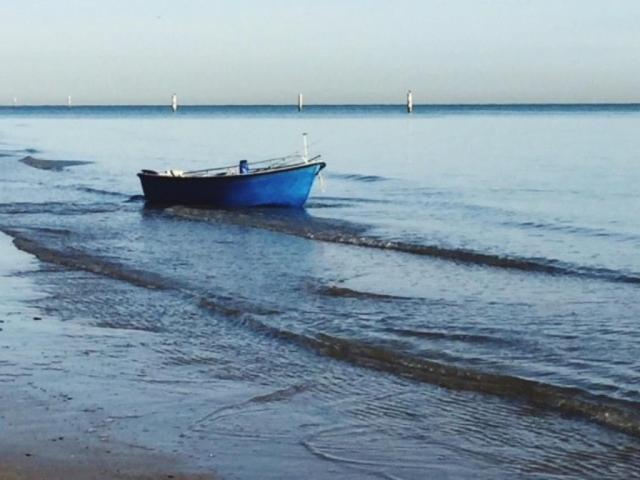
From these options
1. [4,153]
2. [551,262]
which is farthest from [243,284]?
[4,153]

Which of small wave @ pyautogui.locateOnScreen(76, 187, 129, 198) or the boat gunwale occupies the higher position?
the boat gunwale

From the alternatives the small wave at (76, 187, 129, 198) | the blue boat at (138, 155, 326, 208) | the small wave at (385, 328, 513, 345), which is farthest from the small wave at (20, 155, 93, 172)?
the small wave at (385, 328, 513, 345)

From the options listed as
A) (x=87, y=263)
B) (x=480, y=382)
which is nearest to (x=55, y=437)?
(x=480, y=382)

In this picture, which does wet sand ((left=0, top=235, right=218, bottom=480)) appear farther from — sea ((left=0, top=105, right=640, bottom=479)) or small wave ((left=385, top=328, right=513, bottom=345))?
small wave ((left=385, top=328, right=513, bottom=345))

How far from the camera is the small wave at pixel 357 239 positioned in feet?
59.4

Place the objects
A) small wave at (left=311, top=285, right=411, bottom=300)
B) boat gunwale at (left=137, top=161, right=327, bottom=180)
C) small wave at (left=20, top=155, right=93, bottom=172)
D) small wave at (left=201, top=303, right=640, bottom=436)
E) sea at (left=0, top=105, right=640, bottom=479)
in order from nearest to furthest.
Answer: sea at (left=0, top=105, right=640, bottom=479) → small wave at (left=201, top=303, right=640, bottom=436) → small wave at (left=311, top=285, right=411, bottom=300) → boat gunwale at (left=137, top=161, right=327, bottom=180) → small wave at (left=20, top=155, right=93, bottom=172)

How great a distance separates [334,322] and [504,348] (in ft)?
7.57

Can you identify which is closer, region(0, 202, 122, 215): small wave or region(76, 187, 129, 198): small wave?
region(0, 202, 122, 215): small wave

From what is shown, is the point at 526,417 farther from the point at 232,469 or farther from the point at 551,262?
the point at 551,262

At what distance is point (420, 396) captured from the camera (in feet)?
32.3

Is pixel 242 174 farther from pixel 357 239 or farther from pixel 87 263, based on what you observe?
pixel 87 263

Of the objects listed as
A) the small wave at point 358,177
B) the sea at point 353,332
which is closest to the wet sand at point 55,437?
the sea at point 353,332

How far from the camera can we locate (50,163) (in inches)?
2030

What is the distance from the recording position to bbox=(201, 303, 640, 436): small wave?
9.23 m
